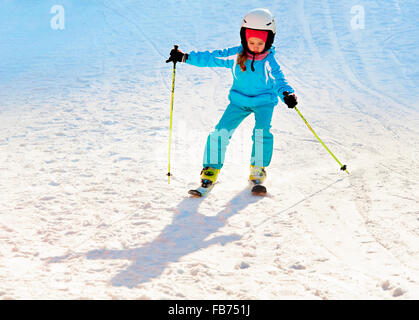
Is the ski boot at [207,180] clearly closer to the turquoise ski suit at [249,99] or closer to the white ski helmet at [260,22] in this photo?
the turquoise ski suit at [249,99]

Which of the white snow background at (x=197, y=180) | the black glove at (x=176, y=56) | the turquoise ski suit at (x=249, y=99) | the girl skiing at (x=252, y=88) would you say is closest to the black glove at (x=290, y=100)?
the girl skiing at (x=252, y=88)

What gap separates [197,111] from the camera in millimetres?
6902

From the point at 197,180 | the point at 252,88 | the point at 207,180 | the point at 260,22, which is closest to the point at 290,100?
the point at 252,88

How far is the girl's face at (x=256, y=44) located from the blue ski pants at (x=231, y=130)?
1.74 feet

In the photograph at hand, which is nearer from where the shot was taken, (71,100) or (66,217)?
(66,217)

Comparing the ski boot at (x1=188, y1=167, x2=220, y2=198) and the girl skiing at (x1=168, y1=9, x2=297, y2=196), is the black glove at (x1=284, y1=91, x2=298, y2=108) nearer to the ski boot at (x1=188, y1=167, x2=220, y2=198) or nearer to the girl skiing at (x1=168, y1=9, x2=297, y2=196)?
the girl skiing at (x1=168, y1=9, x2=297, y2=196)

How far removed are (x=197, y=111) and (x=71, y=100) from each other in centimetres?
204

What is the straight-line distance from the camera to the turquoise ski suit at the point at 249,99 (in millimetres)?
4137

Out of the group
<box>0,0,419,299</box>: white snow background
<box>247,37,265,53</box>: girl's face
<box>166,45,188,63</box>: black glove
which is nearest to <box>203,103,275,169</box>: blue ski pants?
<box>0,0,419,299</box>: white snow background

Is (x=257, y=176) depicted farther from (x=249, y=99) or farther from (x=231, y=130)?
(x=249, y=99)

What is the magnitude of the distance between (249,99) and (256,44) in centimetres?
50

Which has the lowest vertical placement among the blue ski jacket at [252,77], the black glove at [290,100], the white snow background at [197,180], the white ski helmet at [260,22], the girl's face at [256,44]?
the white snow background at [197,180]

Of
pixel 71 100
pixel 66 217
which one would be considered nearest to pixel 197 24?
pixel 71 100
